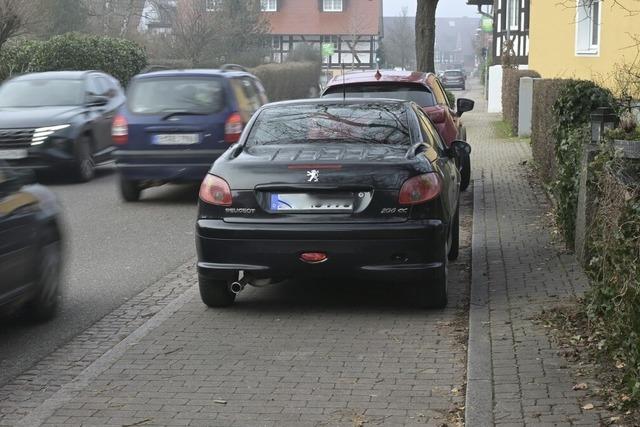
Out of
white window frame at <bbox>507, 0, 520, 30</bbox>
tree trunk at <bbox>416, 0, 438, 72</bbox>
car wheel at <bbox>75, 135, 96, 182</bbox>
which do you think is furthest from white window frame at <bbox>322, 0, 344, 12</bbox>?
car wheel at <bbox>75, 135, 96, 182</bbox>

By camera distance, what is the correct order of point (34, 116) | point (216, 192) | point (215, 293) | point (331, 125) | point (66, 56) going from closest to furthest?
point (216, 192), point (215, 293), point (331, 125), point (34, 116), point (66, 56)

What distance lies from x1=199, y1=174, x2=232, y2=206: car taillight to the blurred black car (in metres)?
1.05

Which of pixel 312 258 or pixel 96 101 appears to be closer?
pixel 312 258

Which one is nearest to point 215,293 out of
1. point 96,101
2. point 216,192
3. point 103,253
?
point 216,192

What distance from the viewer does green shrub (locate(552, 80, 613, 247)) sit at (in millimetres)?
9438

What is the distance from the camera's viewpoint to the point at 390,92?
535 inches

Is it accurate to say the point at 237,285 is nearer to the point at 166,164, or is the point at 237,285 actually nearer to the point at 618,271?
the point at 618,271

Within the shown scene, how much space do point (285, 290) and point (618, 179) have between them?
344 centimetres

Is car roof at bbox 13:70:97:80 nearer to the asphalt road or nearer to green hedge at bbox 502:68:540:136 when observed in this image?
the asphalt road

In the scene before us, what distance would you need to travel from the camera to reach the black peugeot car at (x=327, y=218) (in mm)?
7398

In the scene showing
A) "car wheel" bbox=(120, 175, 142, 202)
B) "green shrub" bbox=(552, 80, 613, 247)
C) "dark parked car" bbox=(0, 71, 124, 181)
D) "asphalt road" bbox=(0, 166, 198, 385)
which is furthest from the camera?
"dark parked car" bbox=(0, 71, 124, 181)

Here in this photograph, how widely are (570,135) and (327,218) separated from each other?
3387mm

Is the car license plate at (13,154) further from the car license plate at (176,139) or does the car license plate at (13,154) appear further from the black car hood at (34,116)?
the car license plate at (176,139)

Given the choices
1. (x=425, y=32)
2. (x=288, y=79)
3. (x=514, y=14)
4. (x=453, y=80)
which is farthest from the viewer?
(x=453, y=80)
